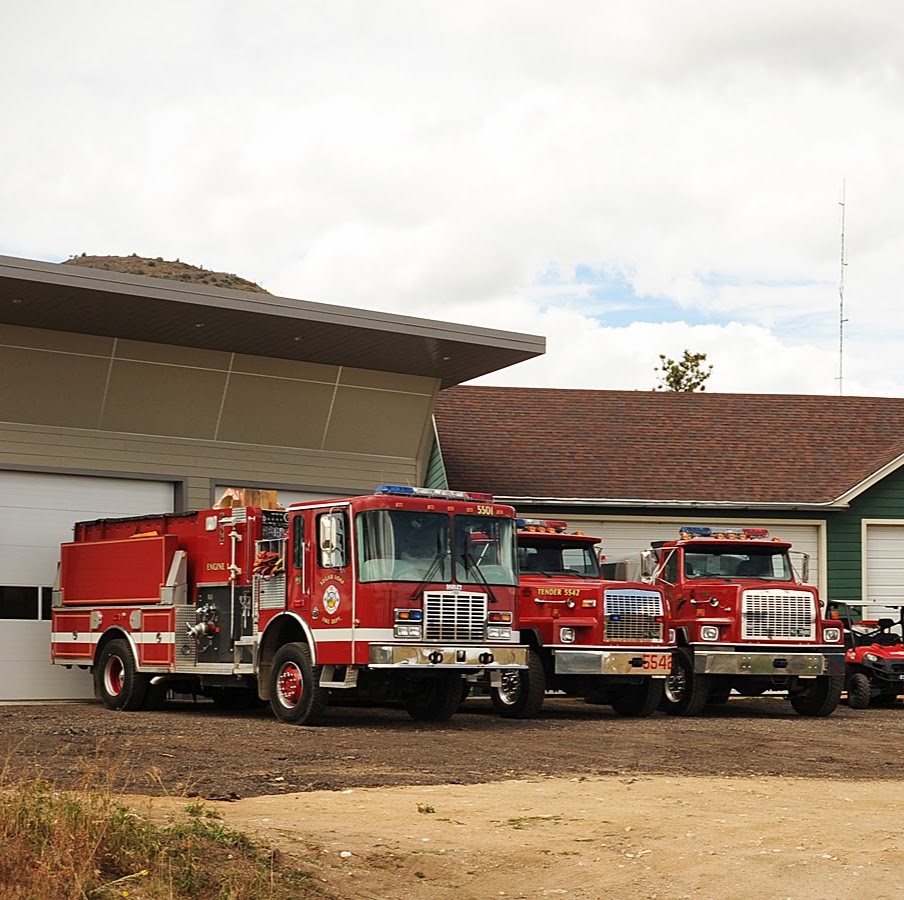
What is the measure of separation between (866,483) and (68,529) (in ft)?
51.5

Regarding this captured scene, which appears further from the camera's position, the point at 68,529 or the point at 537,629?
the point at 68,529

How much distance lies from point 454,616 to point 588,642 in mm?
3176

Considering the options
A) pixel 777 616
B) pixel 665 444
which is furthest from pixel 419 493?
pixel 665 444

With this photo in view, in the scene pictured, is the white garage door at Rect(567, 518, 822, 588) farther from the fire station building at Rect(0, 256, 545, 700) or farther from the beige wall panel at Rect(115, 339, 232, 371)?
the beige wall panel at Rect(115, 339, 232, 371)

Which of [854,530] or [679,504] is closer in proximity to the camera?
[679,504]

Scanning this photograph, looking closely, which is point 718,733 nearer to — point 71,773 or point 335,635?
point 335,635

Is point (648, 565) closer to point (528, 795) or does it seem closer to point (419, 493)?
point (419, 493)

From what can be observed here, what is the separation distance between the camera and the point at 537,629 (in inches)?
821

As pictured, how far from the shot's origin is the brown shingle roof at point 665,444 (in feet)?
101

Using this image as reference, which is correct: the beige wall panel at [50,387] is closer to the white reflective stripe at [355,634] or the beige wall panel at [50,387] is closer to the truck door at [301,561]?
the truck door at [301,561]

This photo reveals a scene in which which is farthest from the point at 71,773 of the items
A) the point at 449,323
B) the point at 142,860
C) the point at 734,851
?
the point at 449,323


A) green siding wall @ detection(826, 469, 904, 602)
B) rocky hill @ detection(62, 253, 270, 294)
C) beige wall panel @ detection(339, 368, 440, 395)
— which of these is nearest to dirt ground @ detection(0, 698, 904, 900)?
beige wall panel @ detection(339, 368, 440, 395)

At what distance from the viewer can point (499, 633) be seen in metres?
18.7

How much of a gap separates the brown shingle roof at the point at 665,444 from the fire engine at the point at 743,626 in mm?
7612
